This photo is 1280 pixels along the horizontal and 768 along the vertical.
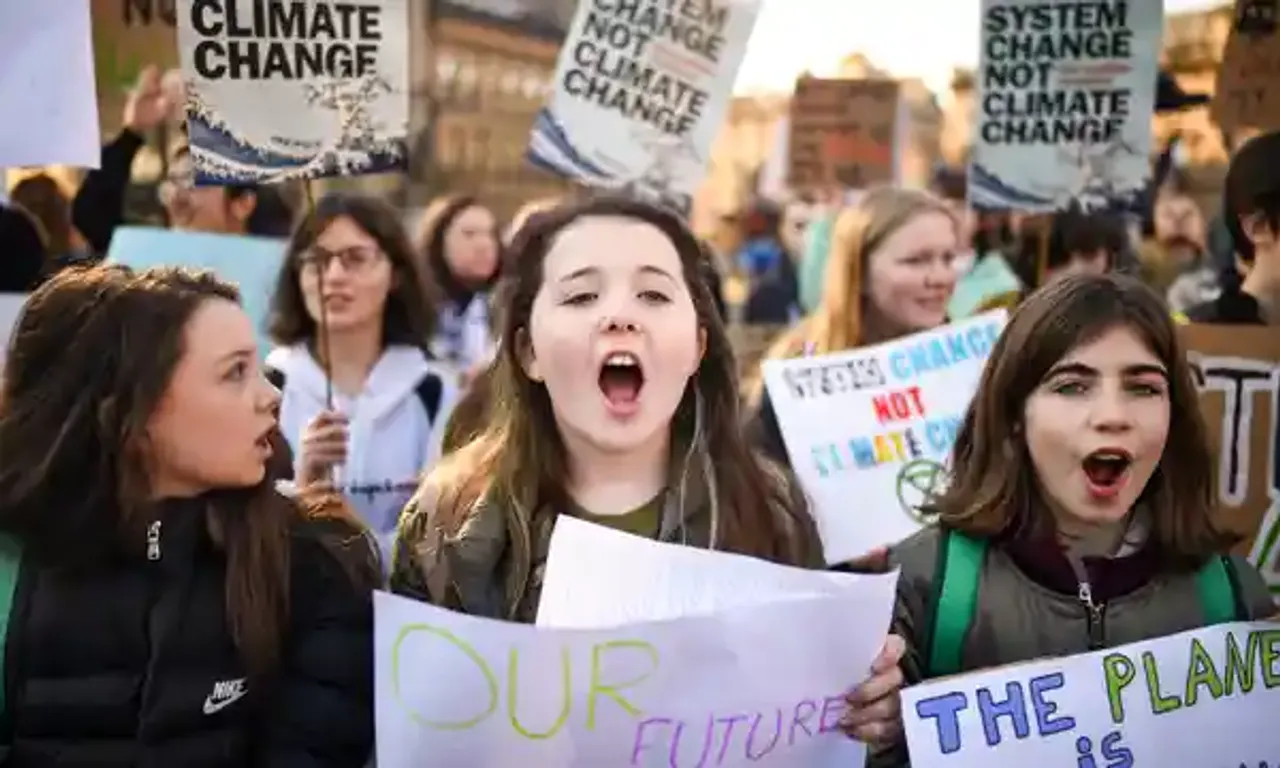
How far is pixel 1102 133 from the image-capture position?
141 inches

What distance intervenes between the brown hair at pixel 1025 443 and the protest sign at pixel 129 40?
1.90m

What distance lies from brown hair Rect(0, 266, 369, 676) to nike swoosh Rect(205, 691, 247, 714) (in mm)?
40

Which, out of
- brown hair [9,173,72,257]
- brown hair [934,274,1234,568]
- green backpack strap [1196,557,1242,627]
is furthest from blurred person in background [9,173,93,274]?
green backpack strap [1196,557,1242,627]

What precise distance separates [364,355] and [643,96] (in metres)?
1.00

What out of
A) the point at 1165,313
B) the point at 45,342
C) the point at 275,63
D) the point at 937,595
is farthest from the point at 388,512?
the point at 1165,313

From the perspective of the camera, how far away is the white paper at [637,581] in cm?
187

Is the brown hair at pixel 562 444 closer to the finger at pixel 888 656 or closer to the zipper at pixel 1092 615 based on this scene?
the finger at pixel 888 656

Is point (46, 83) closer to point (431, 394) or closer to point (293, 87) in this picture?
point (293, 87)

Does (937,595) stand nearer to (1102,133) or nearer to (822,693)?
(822,693)

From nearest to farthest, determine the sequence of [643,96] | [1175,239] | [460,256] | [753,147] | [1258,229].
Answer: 1. [1258,229]
2. [643,96]
3. [460,256]
4. [1175,239]
5. [753,147]

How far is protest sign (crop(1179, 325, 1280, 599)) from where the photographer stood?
2.93 meters

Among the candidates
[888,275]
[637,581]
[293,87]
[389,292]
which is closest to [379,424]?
[389,292]

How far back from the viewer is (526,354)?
2.23 meters

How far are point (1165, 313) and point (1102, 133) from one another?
153 cm
